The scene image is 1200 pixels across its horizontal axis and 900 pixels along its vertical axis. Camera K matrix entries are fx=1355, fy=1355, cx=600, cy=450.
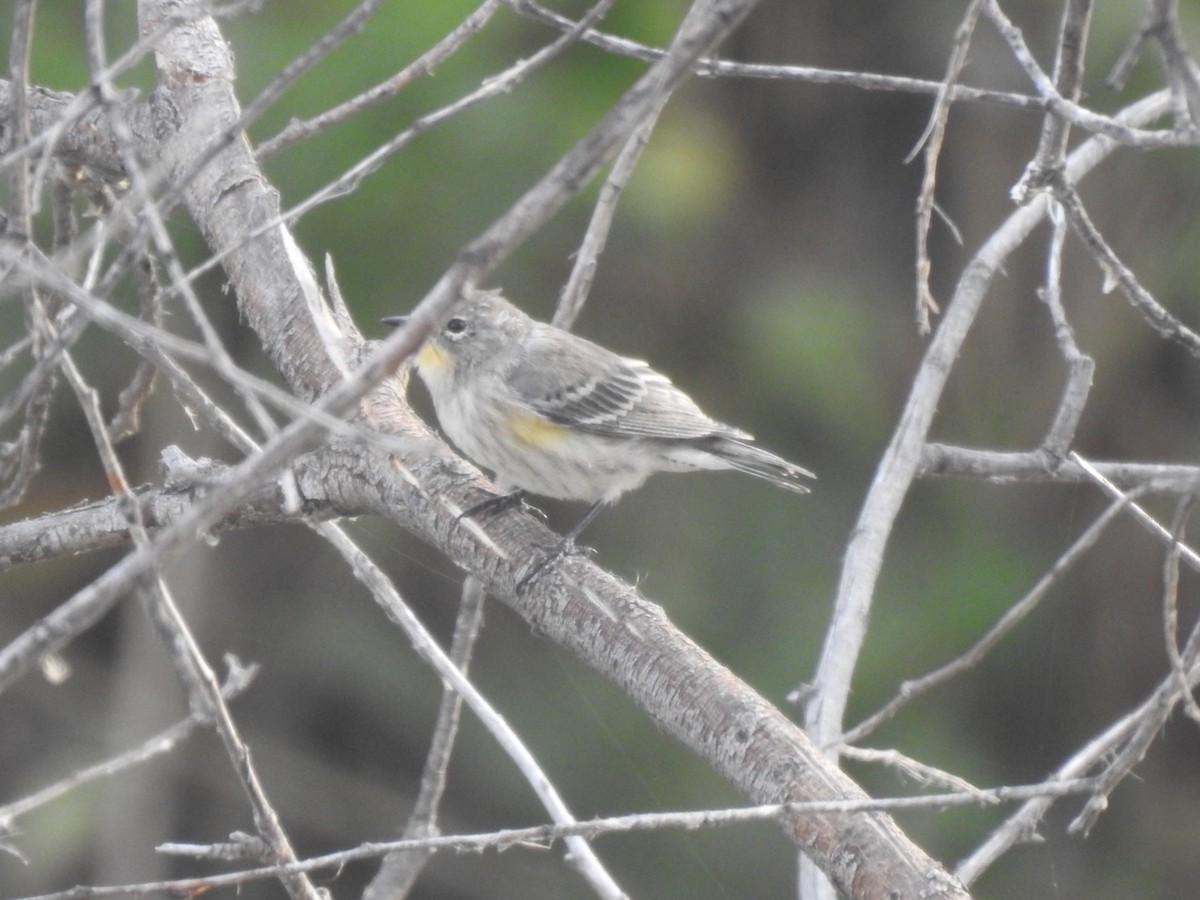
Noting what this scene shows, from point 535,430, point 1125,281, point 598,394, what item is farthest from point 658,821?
point 598,394

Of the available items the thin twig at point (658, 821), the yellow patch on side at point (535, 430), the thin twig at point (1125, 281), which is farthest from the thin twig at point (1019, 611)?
the yellow patch on side at point (535, 430)

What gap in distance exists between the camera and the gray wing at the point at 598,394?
12.8ft

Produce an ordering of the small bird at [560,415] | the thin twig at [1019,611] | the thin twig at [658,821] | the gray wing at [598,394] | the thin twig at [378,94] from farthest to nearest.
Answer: the gray wing at [598,394], the small bird at [560,415], the thin twig at [378,94], the thin twig at [1019,611], the thin twig at [658,821]

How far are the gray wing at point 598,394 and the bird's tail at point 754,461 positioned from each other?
0.14 ft

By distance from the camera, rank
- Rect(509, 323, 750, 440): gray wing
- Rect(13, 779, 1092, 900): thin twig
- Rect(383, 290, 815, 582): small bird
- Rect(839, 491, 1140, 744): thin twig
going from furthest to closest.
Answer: Rect(509, 323, 750, 440): gray wing < Rect(383, 290, 815, 582): small bird < Rect(839, 491, 1140, 744): thin twig < Rect(13, 779, 1092, 900): thin twig

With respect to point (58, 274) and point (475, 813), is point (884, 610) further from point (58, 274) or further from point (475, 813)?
point (58, 274)

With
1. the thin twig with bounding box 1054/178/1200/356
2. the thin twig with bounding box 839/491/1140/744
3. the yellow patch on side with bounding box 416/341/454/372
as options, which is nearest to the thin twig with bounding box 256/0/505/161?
the thin twig with bounding box 1054/178/1200/356

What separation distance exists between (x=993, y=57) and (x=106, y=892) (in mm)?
4682

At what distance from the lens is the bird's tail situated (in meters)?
3.76

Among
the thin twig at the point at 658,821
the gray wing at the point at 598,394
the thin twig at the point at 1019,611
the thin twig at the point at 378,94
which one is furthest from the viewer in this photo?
the gray wing at the point at 598,394

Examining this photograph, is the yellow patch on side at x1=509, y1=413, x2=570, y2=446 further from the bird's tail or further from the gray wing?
the bird's tail

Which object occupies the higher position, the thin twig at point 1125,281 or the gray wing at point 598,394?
the thin twig at point 1125,281

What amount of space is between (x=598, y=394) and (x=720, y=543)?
1420 millimetres

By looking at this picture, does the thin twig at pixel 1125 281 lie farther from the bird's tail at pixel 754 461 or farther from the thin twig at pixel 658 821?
the bird's tail at pixel 754 461
